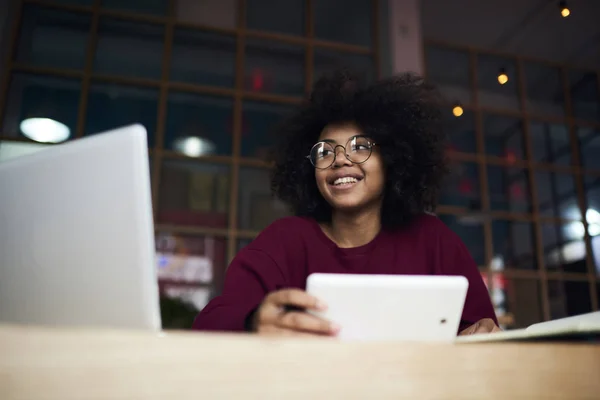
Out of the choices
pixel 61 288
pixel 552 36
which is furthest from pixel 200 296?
pixel 552 36

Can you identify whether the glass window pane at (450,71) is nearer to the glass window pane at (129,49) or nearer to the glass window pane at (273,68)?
the glass window pane at (273,68)

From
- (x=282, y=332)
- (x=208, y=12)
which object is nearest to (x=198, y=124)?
(x=208, y=12)

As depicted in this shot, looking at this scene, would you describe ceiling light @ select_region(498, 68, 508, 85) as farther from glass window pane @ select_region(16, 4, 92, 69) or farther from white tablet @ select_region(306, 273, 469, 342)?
white tablet @ select_region(306, 273, 469, 342)

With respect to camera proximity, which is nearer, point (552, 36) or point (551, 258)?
point (551, 258)

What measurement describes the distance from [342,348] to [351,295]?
0.18 m

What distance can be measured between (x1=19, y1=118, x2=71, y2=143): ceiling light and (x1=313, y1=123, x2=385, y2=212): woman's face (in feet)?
5.26

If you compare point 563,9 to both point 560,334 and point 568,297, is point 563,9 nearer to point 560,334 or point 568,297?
point 568,297

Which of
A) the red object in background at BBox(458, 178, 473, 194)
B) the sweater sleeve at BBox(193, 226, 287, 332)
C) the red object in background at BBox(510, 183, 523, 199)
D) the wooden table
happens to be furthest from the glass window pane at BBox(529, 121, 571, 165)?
the wooden table

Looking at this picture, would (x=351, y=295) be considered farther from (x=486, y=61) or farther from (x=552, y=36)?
(x=552, y=36)

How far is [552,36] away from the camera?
11.3 ft

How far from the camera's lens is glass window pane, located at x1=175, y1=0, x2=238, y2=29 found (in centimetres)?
272

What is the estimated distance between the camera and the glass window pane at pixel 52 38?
2469 millimetres

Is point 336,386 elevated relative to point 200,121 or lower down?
lower down

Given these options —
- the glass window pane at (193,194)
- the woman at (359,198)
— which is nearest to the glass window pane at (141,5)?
the glass window pane at (193,194)
